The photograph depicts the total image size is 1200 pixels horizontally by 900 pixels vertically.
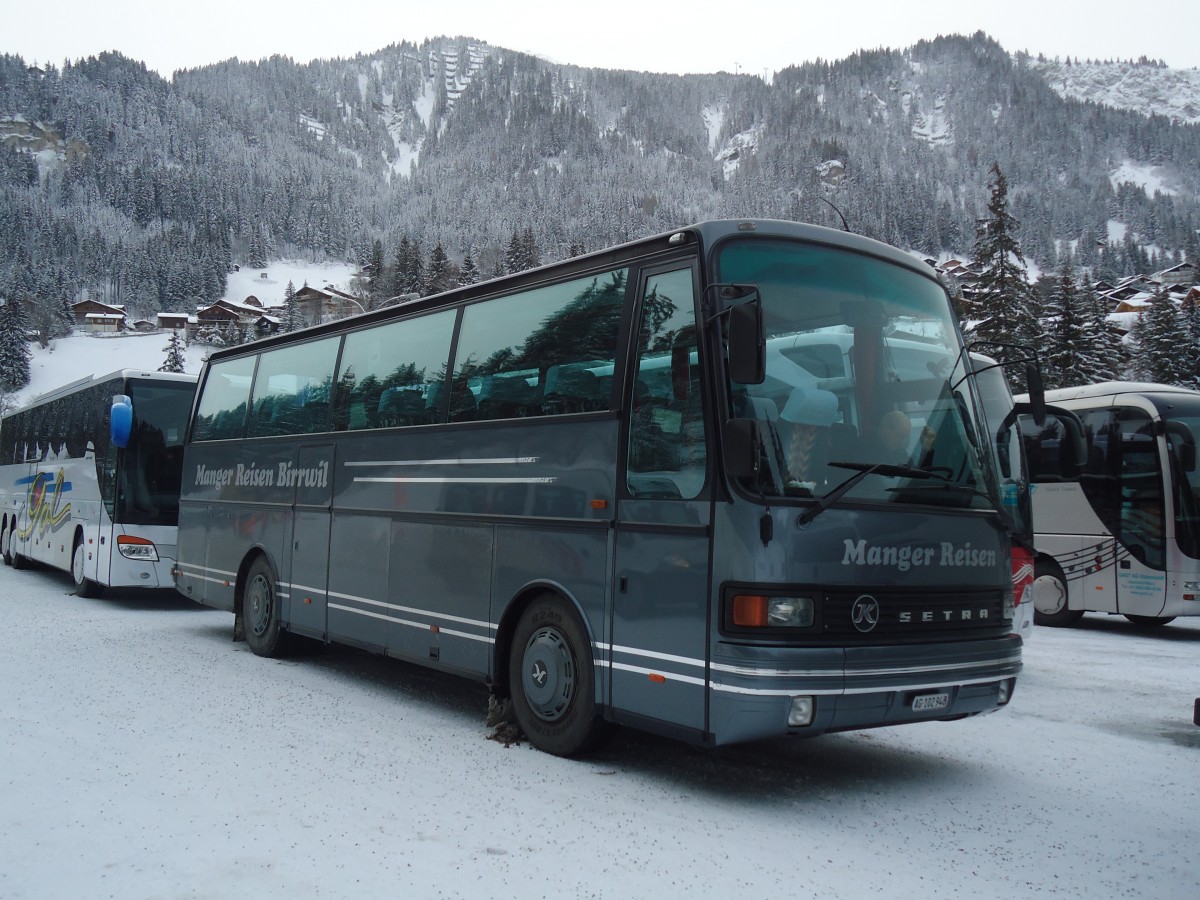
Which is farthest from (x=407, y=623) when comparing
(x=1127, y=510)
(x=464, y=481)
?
(x=1127, y=510)

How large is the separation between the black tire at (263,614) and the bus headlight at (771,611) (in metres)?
6.27

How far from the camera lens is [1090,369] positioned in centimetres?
4438

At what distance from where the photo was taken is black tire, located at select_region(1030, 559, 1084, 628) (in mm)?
15367

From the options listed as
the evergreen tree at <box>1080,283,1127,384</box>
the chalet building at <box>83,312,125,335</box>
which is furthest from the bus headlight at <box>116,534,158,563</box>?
the chalet building at <box>83,312,125,335</box>

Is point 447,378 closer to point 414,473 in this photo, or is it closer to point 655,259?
point 414,473

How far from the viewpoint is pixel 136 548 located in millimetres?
14953

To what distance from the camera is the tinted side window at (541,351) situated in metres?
6.56

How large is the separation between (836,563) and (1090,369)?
4374 centimetres

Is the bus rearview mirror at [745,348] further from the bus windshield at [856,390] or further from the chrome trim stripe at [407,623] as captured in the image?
the chrome trim stripe at [407,623]

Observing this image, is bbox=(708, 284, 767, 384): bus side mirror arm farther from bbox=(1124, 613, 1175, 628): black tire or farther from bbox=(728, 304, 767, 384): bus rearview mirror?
bbox=(1124, 613, 1175, 628): black tire

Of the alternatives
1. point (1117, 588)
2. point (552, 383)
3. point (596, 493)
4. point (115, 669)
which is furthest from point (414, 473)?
point (1117, 588)

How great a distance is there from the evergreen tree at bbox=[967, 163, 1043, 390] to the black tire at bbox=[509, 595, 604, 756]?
3872 cm

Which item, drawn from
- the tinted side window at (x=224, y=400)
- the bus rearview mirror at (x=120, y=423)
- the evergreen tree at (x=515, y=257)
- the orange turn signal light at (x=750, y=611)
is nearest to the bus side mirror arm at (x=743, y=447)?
the orange turn signal light at (x=750, y=611)

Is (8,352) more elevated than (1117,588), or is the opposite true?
(8,352)
